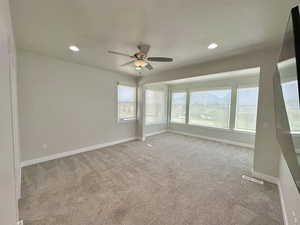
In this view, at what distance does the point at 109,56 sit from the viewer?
3062mm

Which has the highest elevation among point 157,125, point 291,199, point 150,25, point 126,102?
point 150,25

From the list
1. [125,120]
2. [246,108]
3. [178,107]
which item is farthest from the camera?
[178,107]

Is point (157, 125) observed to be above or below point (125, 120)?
below

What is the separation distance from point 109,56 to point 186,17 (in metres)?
2.02

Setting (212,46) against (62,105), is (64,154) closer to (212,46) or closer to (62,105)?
(62,105)

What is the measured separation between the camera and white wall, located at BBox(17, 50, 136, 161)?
115 inches

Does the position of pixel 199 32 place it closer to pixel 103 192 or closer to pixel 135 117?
pixel 103 192

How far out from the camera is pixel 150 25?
1853 mm

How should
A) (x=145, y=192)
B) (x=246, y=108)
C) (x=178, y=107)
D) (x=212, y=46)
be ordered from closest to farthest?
(x=145, y=192), (x=212, y=46), (x=246, y=108), (x=178, y=107)

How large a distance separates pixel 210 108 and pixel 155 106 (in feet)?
8.01

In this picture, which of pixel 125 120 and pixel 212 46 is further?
pixel 125 120

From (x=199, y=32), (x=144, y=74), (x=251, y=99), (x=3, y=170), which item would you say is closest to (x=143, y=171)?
(x=3, y=170)

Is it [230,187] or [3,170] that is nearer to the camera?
[3,170]

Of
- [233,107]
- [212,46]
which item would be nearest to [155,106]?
[233,107]
